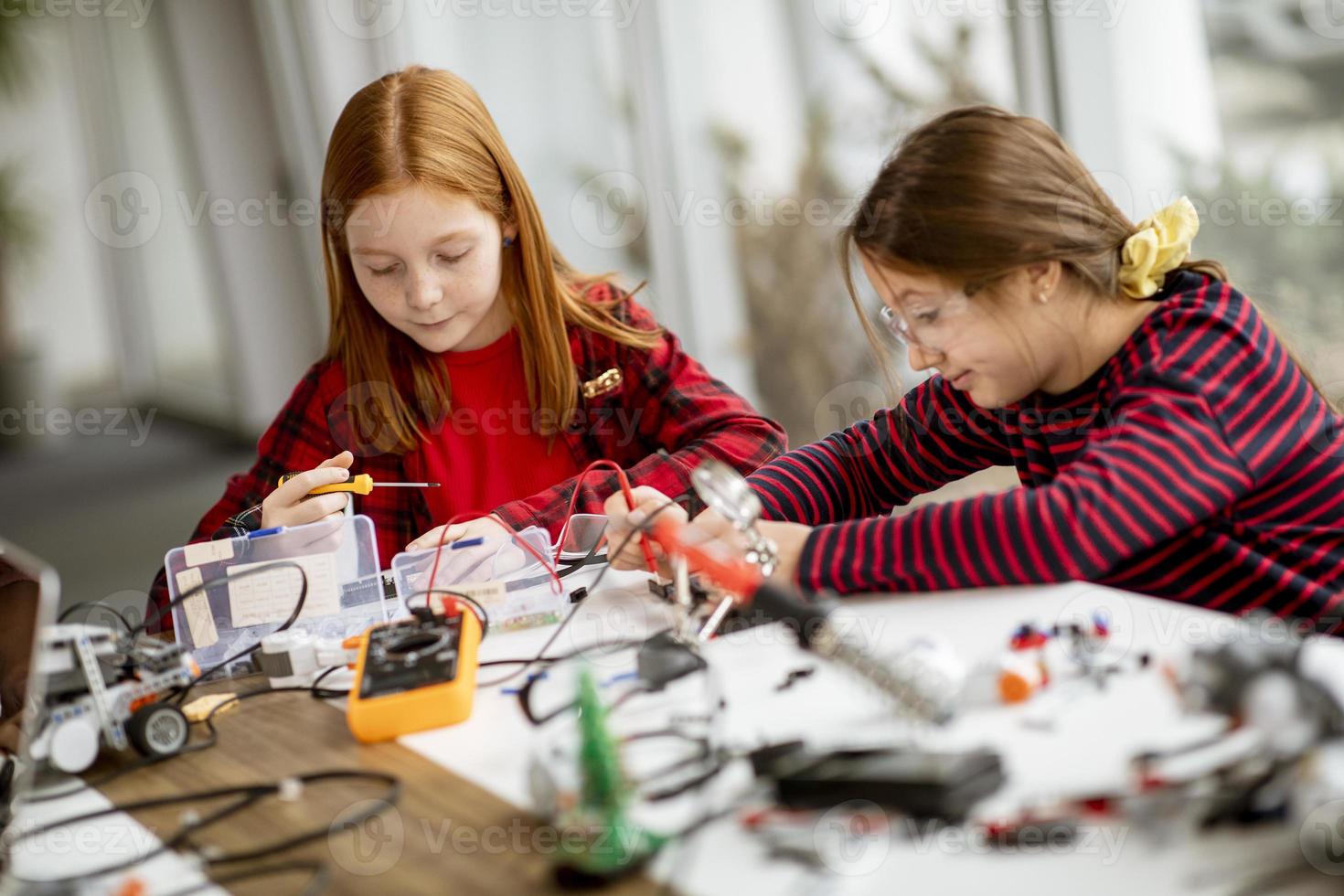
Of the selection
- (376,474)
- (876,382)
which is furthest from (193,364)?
(376,474)

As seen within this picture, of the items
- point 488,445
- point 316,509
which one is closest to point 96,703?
point 316,509

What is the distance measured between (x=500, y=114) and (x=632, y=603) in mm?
3118

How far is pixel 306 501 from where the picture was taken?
1367 millimetres

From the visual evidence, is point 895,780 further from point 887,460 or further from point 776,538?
point 887,460

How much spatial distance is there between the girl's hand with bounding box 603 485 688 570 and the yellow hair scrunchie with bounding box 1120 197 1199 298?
511 millimetres

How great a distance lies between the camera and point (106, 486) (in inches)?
211

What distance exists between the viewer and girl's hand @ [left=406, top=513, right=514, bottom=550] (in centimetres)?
135

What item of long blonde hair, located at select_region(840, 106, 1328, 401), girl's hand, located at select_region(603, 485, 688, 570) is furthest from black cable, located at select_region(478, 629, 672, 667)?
long blonde hair, located at select_region(840, 106, 1328, 401)

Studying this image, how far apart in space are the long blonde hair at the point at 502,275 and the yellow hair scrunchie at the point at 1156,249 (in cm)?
73

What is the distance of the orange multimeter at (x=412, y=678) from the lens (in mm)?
969

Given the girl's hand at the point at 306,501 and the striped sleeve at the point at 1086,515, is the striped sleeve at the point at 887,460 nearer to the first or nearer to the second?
the striped sleeve at the point at 1086,515

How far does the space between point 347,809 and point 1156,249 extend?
910 millimetres

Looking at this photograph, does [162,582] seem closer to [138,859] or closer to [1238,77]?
[138,859]

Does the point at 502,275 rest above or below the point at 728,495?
above
